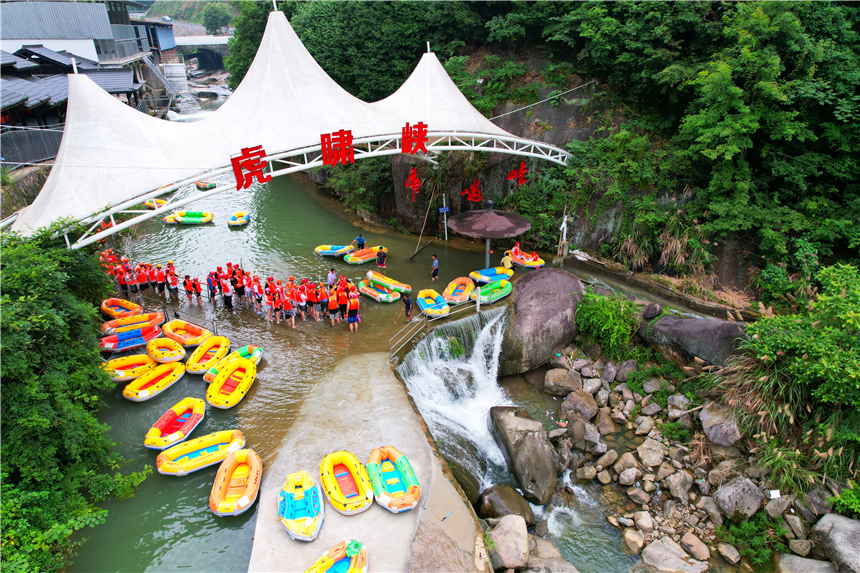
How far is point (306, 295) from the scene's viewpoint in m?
15.1

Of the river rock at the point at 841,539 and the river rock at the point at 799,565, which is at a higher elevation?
the river rock at the point at 841,539

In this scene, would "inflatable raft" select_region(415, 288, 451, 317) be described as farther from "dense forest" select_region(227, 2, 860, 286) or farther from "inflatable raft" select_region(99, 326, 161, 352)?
"inflatable raft" select_region(99, 326, 161, 352)

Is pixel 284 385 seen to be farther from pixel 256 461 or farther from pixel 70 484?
pixel 70 484

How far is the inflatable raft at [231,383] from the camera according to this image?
458 inches

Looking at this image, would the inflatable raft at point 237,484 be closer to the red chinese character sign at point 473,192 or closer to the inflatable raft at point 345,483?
the inflatable raft at point 345,483

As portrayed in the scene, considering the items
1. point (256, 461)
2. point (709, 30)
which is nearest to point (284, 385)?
point (256, 461)

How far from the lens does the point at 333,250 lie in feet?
66.1

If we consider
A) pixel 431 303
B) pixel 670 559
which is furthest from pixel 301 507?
pixel 431 303

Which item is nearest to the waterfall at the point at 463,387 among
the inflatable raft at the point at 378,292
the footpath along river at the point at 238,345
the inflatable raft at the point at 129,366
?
the footpath along river at the point at 238,345

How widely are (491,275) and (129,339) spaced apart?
12302mm

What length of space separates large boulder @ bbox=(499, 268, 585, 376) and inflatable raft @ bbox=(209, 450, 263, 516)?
26.9 feet

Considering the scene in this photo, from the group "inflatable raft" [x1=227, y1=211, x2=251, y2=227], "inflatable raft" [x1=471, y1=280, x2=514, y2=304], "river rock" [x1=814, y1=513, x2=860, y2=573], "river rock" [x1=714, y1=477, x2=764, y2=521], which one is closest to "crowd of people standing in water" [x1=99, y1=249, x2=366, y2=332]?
"inflatable raft" [x1=471, y1=280, x2=514, y2=304]

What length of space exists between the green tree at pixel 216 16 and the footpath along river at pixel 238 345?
73.9 metres

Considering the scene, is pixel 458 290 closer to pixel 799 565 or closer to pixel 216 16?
pixel 799 565
